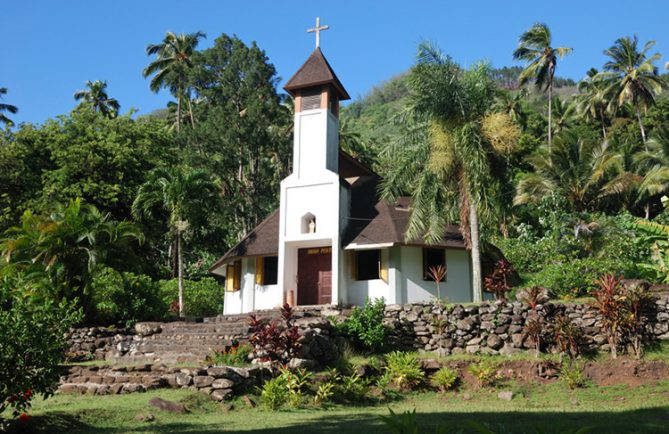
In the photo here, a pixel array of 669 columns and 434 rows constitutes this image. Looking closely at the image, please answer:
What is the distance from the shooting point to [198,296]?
27.0 m

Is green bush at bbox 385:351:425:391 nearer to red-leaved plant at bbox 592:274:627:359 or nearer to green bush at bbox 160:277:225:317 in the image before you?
red-leaved plant at bbox 592:274:627:359

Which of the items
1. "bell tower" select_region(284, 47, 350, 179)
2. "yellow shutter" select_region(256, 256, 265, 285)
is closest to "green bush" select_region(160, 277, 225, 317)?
"yellow shutter" select_region(256, 256, 265, 285)

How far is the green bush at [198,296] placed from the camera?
2622 cm

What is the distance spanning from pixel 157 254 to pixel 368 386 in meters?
22.6

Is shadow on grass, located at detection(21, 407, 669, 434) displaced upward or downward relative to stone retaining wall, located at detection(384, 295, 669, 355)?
downward

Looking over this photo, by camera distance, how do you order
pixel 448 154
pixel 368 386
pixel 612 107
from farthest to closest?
pixel 612 107 < pixel 448 154 < pixel 368 386

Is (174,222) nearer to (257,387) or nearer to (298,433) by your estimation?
(257,387)

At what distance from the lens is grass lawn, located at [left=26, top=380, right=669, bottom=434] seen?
31.8 feet

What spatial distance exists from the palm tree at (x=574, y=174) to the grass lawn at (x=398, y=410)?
19.8 meters

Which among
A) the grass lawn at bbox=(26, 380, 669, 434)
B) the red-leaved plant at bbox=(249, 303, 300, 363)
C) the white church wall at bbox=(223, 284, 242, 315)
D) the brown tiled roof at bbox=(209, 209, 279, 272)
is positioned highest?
the brown tiled roof at bbox=(209, 209, 279, 272)

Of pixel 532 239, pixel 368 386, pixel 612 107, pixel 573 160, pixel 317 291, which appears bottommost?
pixel 368 386

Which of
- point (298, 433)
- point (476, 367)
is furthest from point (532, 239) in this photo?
point (298, 433)

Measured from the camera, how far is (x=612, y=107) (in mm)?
43062

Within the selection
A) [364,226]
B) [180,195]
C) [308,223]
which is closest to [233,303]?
[308,223]
